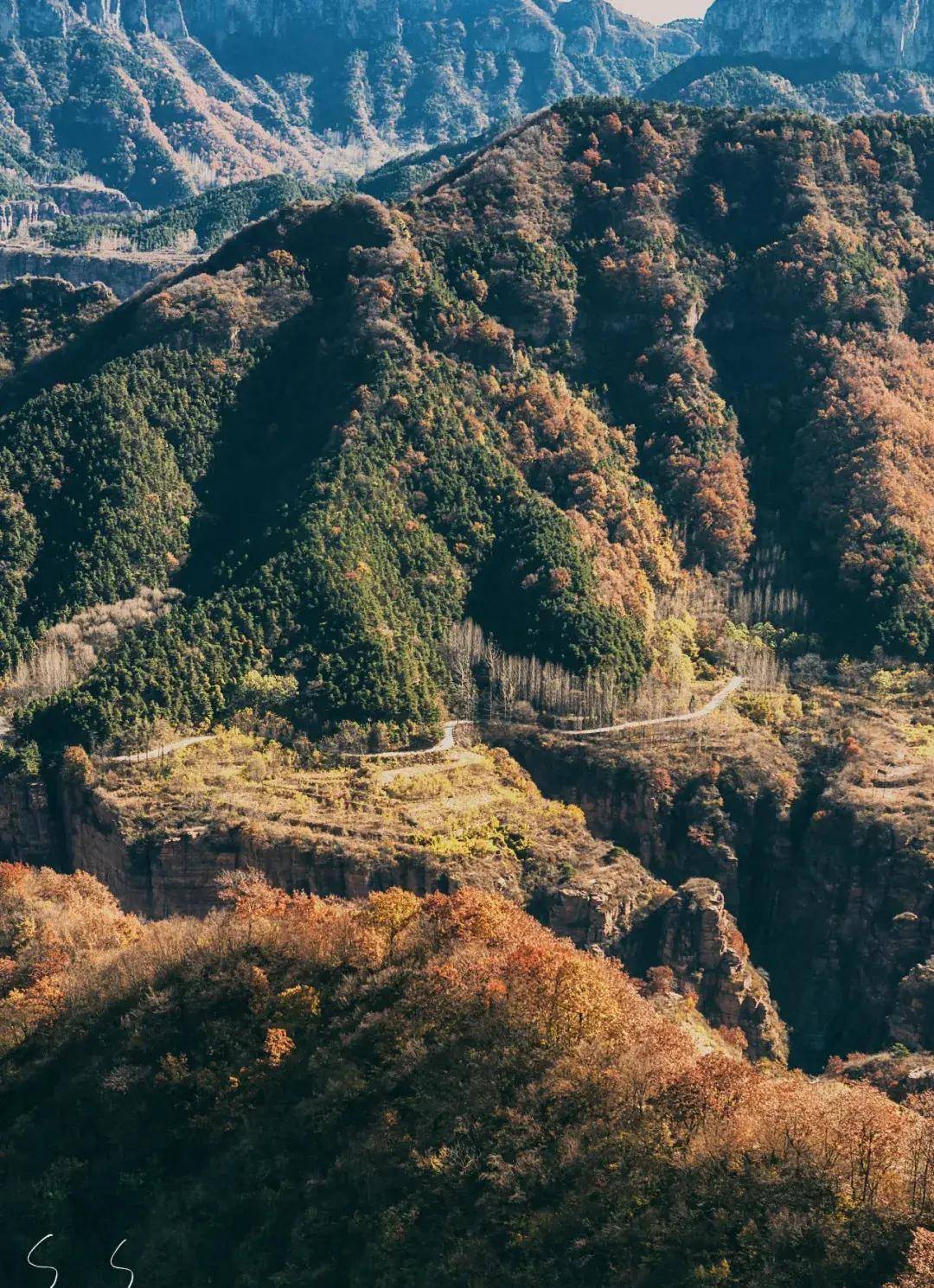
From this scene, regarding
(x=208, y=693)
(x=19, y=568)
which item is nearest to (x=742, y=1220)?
(x=208, y=693)

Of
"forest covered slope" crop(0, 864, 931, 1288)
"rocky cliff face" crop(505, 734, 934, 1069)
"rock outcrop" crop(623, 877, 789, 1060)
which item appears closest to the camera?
"forest covered slope" crop(0, 864, 931, 1288)

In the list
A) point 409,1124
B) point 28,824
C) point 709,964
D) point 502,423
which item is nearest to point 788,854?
point 709,964

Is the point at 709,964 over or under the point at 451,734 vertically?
under

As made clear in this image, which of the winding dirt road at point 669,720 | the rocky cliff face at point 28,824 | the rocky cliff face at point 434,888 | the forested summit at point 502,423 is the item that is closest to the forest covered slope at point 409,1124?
the rocky cliff face at point 434,888

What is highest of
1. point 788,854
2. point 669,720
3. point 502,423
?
point 502,423

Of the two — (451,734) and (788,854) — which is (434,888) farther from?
(788,854)

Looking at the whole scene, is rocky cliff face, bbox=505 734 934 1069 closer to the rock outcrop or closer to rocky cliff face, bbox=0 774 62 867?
the rock outcrop

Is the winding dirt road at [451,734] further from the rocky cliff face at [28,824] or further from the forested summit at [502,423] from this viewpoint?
the rocky cliff face at [28,824]

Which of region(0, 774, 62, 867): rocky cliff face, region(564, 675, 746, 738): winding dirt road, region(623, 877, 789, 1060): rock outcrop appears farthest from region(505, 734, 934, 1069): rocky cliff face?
region(0, 774, 62, 867): rocky cliff face

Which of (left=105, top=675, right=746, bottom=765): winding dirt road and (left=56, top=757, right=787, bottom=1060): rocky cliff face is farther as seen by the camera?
(left=105, top=675, right=746, bottom=765): winding dirt road
